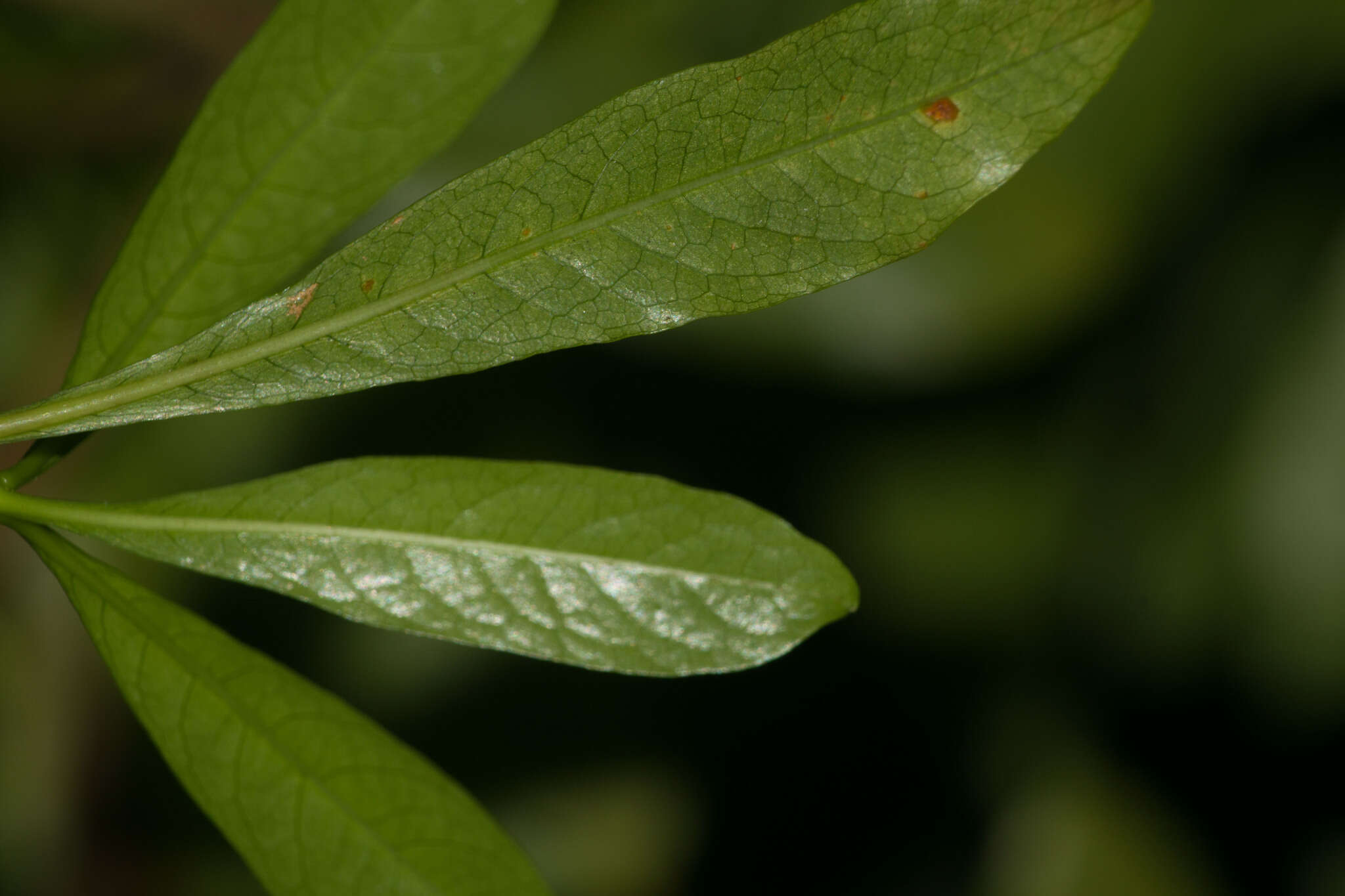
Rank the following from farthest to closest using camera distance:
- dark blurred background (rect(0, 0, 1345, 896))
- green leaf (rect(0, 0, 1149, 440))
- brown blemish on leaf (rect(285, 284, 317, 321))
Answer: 1. dark blurred background (rect(0, 0, 1345, 896))
2. brown blemish on leaf (rect(285, 284, 317, 321))
3. green leaf (rect(0, 0, 1149, 440))


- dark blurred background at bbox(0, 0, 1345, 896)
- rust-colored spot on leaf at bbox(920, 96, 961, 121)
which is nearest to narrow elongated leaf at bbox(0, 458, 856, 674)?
rust-colored spot on leaf at bbox(920, 96, 961, 121)

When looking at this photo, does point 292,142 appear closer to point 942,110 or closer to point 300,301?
point 300,301

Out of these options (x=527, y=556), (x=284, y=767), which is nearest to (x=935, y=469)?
(x=527, y=556)

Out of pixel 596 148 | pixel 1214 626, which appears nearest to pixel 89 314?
pixel 596 148

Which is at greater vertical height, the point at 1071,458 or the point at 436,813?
the point at 1071,458

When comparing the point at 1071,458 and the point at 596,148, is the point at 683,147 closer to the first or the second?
the point at 596,148

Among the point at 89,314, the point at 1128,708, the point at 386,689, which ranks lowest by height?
the point at 1128,708

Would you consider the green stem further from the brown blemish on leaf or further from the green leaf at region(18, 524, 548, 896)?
the brown blemish on leaf
